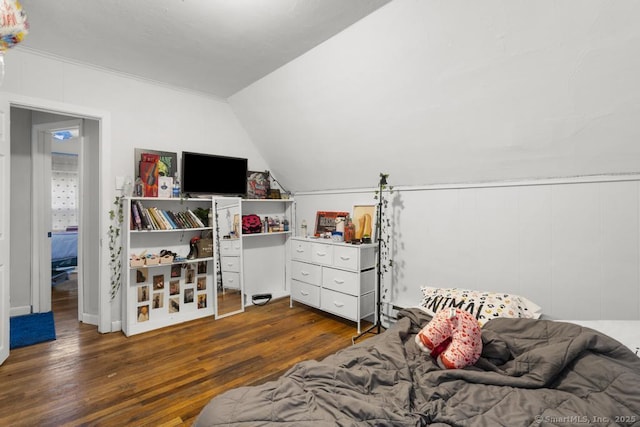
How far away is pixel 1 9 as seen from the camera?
1439 millimetres

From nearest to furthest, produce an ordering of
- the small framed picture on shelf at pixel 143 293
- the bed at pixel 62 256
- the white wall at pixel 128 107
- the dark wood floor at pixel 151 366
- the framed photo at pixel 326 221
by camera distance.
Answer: the dark wood floor at pixel 151 366, the white wall at pixel 128 107, the small framed picture on shelf at pixel 143 293, the framed photo at pixel 326 221, the bed at pixel 62 256

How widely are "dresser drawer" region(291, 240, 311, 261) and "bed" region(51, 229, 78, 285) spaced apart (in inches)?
162

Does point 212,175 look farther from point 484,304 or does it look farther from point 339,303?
point 484,304

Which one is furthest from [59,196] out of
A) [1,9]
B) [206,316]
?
[1,9]

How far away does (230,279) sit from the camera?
12.0 ft

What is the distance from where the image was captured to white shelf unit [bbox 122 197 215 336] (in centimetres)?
305

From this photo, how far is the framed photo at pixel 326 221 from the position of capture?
3.72 m

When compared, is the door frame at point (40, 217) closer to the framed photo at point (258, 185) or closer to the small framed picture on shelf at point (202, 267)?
the small framed picture on shelf at point (202, 267)

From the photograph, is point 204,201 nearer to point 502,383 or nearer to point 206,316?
point 206,316

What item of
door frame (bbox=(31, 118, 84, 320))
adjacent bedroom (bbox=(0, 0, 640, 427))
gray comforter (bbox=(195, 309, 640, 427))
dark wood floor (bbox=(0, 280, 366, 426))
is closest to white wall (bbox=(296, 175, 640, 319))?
adjacent bedroom (bbox=(0, 0, 640, 427))

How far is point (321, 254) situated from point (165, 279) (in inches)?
66.0

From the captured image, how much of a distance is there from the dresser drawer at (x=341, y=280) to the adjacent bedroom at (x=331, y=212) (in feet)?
0.07

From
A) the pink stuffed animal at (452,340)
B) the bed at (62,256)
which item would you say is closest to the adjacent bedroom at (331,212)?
the pink stuffed animal at (452,340)

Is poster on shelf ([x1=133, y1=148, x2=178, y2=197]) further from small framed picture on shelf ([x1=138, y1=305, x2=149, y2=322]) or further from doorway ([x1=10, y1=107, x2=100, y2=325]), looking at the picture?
small framed picture on shelf ([x1=138, y1=305, x2=149, y2=322])
